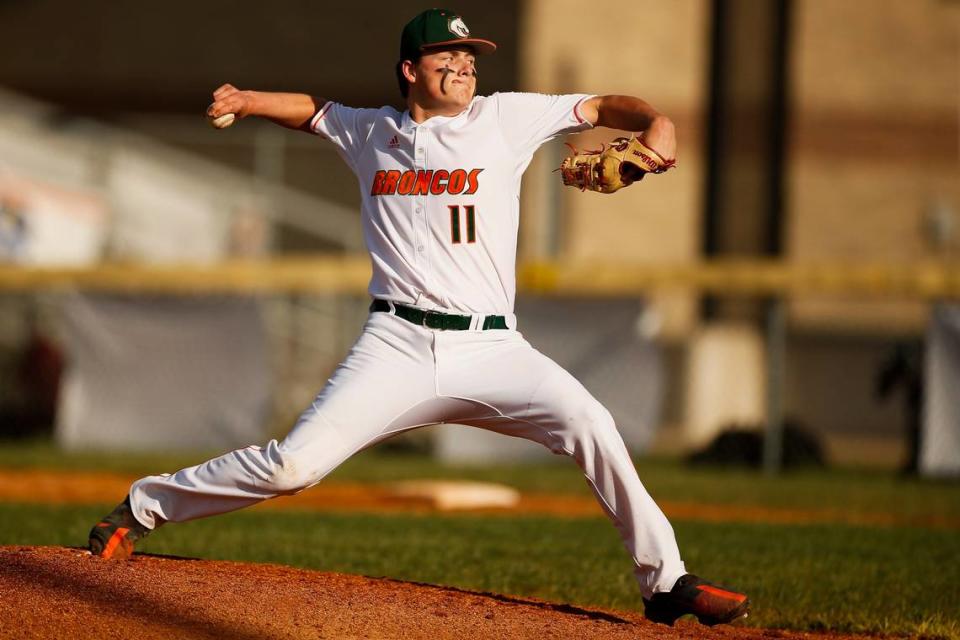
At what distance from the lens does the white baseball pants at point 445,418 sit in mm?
5285

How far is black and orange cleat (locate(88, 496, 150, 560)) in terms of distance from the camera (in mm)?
5664

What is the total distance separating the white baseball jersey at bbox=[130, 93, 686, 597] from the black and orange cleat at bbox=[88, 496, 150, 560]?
7 centimetres

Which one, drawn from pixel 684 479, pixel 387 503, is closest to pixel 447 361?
pixel 387 503

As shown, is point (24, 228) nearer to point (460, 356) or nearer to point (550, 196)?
point (550, 196)

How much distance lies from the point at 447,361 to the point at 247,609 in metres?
1.09

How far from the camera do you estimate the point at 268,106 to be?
5.77 meters

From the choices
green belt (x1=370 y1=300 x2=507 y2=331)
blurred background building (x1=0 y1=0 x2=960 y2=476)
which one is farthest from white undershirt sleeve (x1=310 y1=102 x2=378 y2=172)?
blurred background building (x1=0 y1=0 x2=960 y2=476)

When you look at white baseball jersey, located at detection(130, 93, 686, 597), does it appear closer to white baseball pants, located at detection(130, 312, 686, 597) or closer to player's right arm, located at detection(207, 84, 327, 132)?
white baseball pants, located at detection(130, 312, 686, 597)

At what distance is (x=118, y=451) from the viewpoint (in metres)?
14.9

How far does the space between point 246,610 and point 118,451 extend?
403 inches

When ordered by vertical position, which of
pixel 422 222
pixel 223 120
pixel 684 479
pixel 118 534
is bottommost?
pixel 684 479

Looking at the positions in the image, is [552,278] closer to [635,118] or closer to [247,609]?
[635,118]

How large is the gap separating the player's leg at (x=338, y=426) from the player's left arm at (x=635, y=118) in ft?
3.32

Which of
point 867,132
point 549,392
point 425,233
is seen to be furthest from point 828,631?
point 867,132
